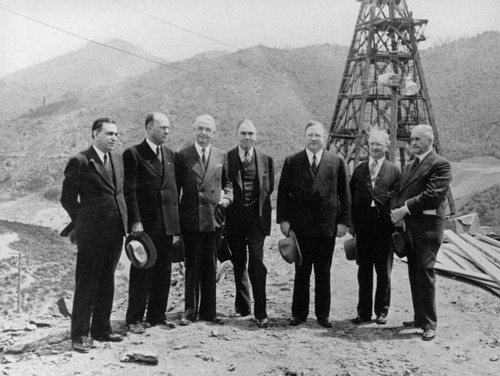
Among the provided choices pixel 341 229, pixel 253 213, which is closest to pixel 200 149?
pixel 253 213

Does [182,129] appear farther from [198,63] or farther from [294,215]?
[294,215]

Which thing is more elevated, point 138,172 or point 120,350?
point 138,172

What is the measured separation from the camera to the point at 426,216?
569cm

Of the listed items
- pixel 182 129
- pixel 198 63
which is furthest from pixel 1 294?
pixel 198 63

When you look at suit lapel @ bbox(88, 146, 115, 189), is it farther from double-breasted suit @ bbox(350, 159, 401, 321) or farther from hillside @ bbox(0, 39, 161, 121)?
hillside @ bbox(0, 39, 161, 121)

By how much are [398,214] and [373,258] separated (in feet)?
2.46

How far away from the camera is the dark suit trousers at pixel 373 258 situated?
611 centimetres

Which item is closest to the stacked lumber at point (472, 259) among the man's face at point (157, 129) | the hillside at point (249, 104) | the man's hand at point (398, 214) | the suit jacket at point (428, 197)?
the suit jacket at point (428, 197)

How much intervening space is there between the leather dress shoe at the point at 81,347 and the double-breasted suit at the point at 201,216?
4.12 feet

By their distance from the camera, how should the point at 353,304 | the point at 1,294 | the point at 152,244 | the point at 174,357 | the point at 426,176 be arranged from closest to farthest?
the point at 174,357 → the point at 152,244 → the point at 426,176 → the point at 353,304 → the point at 1,294

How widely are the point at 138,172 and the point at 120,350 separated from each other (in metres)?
1.80

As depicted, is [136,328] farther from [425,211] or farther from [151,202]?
[425,211]

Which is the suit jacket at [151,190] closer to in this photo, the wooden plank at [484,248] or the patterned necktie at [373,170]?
the patterned necktie at [373,170]

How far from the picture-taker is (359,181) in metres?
6.23
